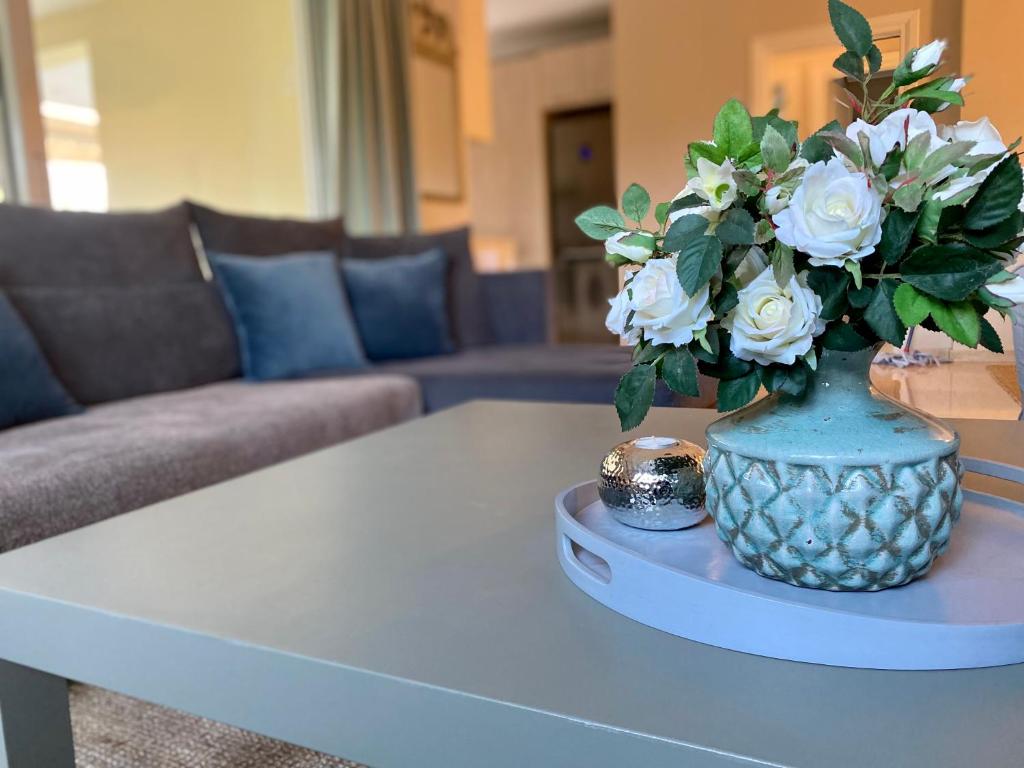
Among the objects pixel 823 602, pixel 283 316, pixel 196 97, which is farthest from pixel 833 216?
pixel 196 97

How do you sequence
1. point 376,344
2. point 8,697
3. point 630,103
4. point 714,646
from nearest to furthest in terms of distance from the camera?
1. point 714,646
2. point 8,697
3. point 630,103
4. point 376,344

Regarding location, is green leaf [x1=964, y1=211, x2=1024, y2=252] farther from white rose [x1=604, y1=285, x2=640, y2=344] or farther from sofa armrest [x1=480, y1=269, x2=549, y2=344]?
sofa armrest [x1=480, y1=269, x2=549, y2=344]

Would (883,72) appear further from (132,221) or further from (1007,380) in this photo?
(132,221)

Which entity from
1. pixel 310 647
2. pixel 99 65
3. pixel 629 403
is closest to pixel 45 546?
pixel 310 647

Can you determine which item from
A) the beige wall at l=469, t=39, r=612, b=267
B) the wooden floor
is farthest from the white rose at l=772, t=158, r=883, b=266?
the beige wall at l=469, t=39, r=612, b=267

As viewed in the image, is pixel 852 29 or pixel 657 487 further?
pixel 657 487

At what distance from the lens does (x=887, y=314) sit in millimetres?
494

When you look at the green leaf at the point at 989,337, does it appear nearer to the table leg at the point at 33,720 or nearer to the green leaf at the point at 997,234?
the green leaf at the point at 997,234

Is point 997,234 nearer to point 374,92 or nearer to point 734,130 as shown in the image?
point 734,130

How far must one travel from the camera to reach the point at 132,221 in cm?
233

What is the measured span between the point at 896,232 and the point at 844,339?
76mm

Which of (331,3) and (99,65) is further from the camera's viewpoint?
(331,3)

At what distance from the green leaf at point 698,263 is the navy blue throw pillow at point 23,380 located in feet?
5.37

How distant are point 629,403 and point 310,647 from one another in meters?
0.29
